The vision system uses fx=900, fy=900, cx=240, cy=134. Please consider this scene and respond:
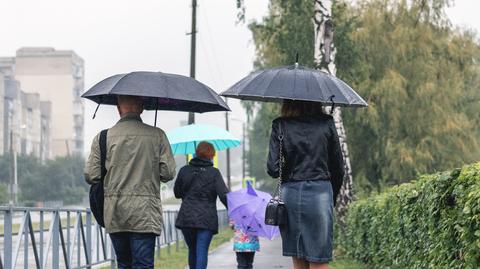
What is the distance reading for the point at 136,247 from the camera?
621 centimetres

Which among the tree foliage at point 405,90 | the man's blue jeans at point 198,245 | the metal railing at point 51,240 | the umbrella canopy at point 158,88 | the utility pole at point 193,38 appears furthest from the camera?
the utility pole at point 193,38

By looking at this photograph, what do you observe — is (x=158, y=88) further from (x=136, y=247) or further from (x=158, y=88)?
(x=136, y=247)

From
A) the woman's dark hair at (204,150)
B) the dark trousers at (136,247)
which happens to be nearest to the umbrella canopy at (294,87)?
the dark trousers at (136,247)

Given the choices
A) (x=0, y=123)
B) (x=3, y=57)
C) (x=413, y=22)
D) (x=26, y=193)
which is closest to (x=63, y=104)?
(x=3, y=57)

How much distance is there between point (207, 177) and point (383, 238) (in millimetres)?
2850

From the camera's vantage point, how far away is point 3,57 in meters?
151

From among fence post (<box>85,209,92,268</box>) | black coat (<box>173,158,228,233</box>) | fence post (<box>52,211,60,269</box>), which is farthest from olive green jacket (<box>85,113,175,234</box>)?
fence post (<box>85,209,92,268</box>)

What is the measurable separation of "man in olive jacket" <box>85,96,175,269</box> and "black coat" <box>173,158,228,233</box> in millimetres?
2524

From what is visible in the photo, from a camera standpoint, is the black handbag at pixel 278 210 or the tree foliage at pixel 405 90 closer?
the black handbag at pixel 278 210

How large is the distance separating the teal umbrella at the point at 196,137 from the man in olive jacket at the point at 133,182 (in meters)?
→ 5.45

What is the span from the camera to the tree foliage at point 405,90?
27.3 metres

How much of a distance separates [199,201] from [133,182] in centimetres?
288

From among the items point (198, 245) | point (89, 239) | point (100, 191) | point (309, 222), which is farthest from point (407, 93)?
point (309, 222)

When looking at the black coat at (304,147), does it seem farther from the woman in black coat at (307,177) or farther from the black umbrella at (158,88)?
the black umbrella at (158,88)
